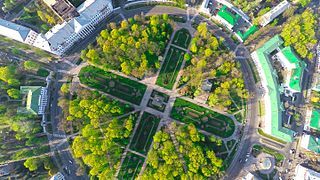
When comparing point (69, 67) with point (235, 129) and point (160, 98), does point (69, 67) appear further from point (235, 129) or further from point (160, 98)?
point (235, 129)

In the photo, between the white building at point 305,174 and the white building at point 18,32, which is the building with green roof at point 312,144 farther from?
the white building at point 18,32

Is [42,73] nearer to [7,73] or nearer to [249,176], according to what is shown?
[7,73]

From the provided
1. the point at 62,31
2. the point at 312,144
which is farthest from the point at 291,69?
the point at 62,31

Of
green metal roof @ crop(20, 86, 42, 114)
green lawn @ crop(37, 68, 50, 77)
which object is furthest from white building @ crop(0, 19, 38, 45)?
green metal roof @ crop(20, 86, 42, 114)

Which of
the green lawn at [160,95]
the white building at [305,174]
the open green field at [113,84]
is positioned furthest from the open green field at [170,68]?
the white building at [305,174]

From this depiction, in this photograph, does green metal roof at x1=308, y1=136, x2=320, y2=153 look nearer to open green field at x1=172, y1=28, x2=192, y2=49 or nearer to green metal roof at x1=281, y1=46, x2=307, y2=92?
green metal roof at x1=281, y1=46, x2=307, y2=92
